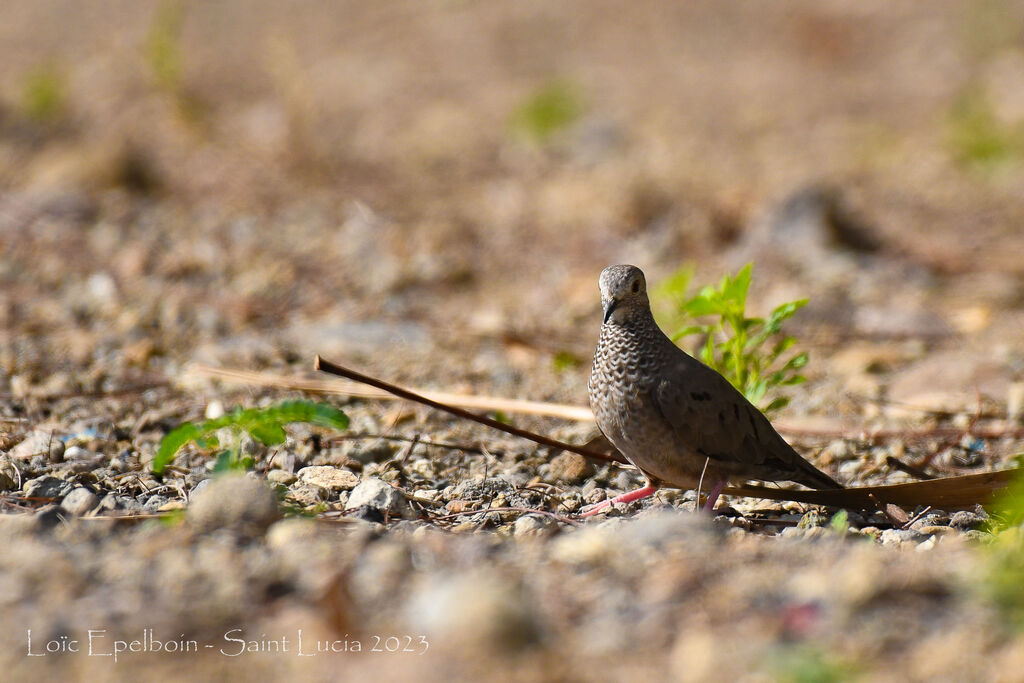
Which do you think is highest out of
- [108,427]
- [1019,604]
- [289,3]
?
[289,3]

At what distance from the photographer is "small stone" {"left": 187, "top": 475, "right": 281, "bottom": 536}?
9.94 feet

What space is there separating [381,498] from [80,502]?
905mm

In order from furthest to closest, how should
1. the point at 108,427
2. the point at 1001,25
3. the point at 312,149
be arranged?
the point at 1001,25 < the point at 312,149 < the point at 108,427

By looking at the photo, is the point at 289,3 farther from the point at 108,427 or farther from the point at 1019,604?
the point at 1019,604

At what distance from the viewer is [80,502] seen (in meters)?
3.41

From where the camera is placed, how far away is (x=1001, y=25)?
11570mm

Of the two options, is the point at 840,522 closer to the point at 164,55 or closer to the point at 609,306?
the point at 609,306

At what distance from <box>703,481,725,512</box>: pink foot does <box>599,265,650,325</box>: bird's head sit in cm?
65

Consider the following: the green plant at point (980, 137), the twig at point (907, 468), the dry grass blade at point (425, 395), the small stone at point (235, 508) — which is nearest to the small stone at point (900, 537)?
the twig at point (907, 468)

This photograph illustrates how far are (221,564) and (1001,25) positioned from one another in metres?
11.1

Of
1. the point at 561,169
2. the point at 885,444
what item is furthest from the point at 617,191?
the point at 885,444

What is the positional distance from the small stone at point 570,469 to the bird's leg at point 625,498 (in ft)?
0.89

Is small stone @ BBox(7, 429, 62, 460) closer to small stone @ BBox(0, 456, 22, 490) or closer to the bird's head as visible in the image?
small stone @ BBox(0, 456, 22, 490)

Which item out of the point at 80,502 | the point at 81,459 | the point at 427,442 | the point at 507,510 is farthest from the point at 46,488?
the point at 507,510
